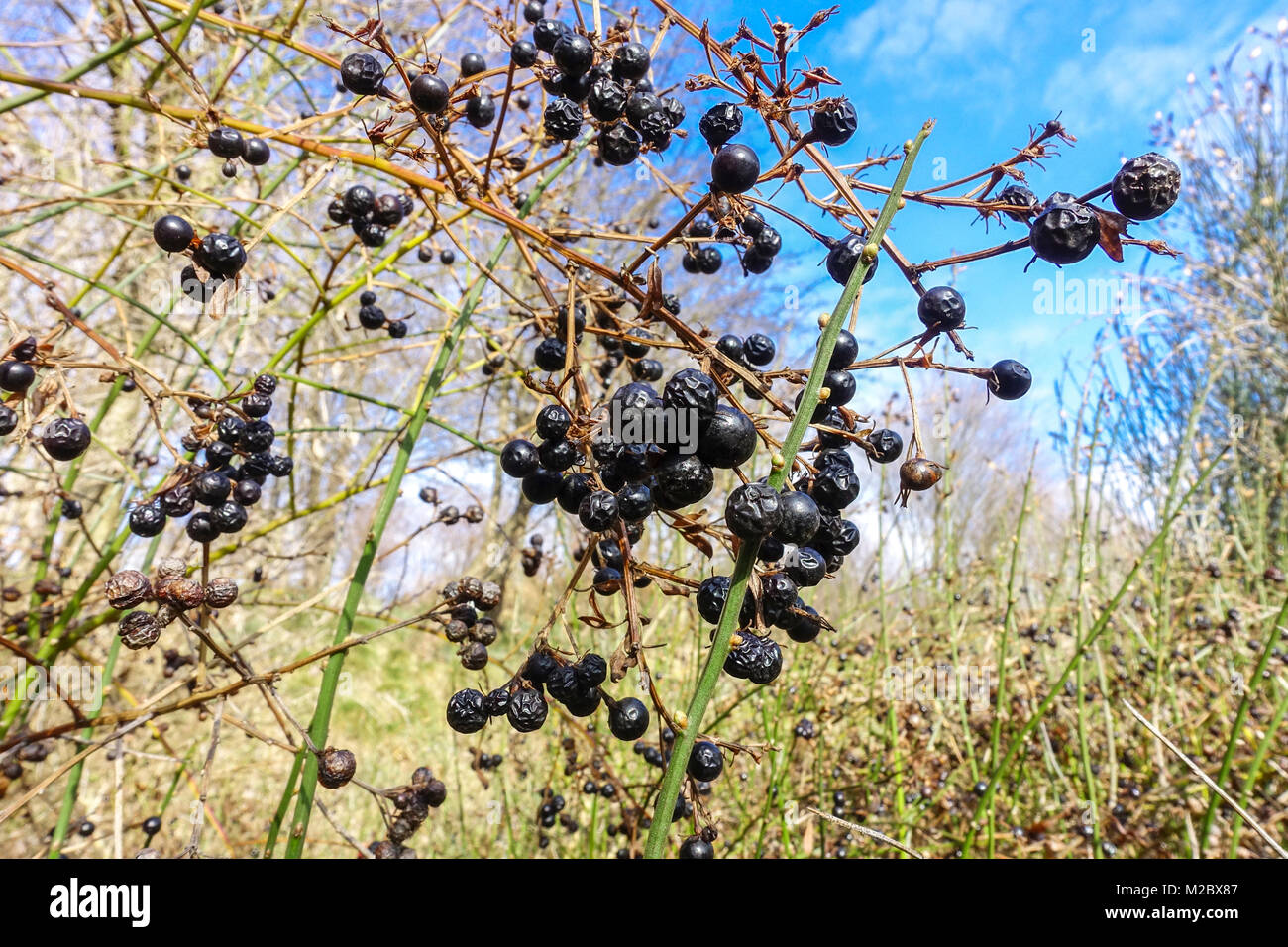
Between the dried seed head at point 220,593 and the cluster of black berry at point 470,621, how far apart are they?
35 cm

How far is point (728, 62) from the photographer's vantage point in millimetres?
979

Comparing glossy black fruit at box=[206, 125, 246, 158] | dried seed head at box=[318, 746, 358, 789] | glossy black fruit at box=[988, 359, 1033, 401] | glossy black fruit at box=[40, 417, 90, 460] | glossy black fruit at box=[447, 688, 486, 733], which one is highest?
glossy black fruit at box=[206, 125, 246, 158]

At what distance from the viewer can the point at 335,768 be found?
1142 mm

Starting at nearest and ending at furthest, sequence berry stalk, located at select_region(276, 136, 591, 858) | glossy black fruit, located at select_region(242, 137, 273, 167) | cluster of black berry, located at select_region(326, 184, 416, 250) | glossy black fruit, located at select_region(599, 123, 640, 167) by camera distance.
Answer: berry stalk, located at select_region(276, 136, 591, 858) < glossy black fruit, located at select_region(599, 123, 640, 167) < glossy black fruit, located at select_region(242, 137, 273, 167) < cluster of black berry, located at select_region(326, 184, 416, 250)

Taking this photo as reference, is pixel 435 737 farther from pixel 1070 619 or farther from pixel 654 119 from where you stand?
pixel 654 119

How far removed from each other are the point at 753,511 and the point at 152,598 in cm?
98

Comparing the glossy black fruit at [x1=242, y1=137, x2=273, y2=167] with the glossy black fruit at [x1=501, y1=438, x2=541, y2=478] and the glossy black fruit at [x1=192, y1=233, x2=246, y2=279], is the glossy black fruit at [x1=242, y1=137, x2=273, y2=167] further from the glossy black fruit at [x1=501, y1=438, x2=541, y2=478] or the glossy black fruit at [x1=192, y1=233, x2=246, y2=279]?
the glossy black fruit at [x1=501, y1=438, x2=541, y2=478]

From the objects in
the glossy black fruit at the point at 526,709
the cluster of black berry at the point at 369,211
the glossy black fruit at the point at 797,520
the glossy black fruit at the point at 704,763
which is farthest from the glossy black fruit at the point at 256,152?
the glossy black fruit at the point at 704,763

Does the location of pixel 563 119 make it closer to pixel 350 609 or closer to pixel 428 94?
pixel 428 94

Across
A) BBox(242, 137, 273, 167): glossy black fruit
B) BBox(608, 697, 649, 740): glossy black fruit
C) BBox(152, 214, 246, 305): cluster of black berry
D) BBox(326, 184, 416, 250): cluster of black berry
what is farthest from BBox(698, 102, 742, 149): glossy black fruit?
BBox(242, 137, 273, 167): glossy black fruit

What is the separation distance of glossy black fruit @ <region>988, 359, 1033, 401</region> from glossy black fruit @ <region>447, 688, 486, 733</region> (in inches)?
35.5

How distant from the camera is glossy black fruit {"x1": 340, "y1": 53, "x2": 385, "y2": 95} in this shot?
123cm

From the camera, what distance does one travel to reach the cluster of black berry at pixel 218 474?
1278 millimetres

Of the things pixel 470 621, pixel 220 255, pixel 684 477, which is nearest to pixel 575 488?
pixel 684 477
